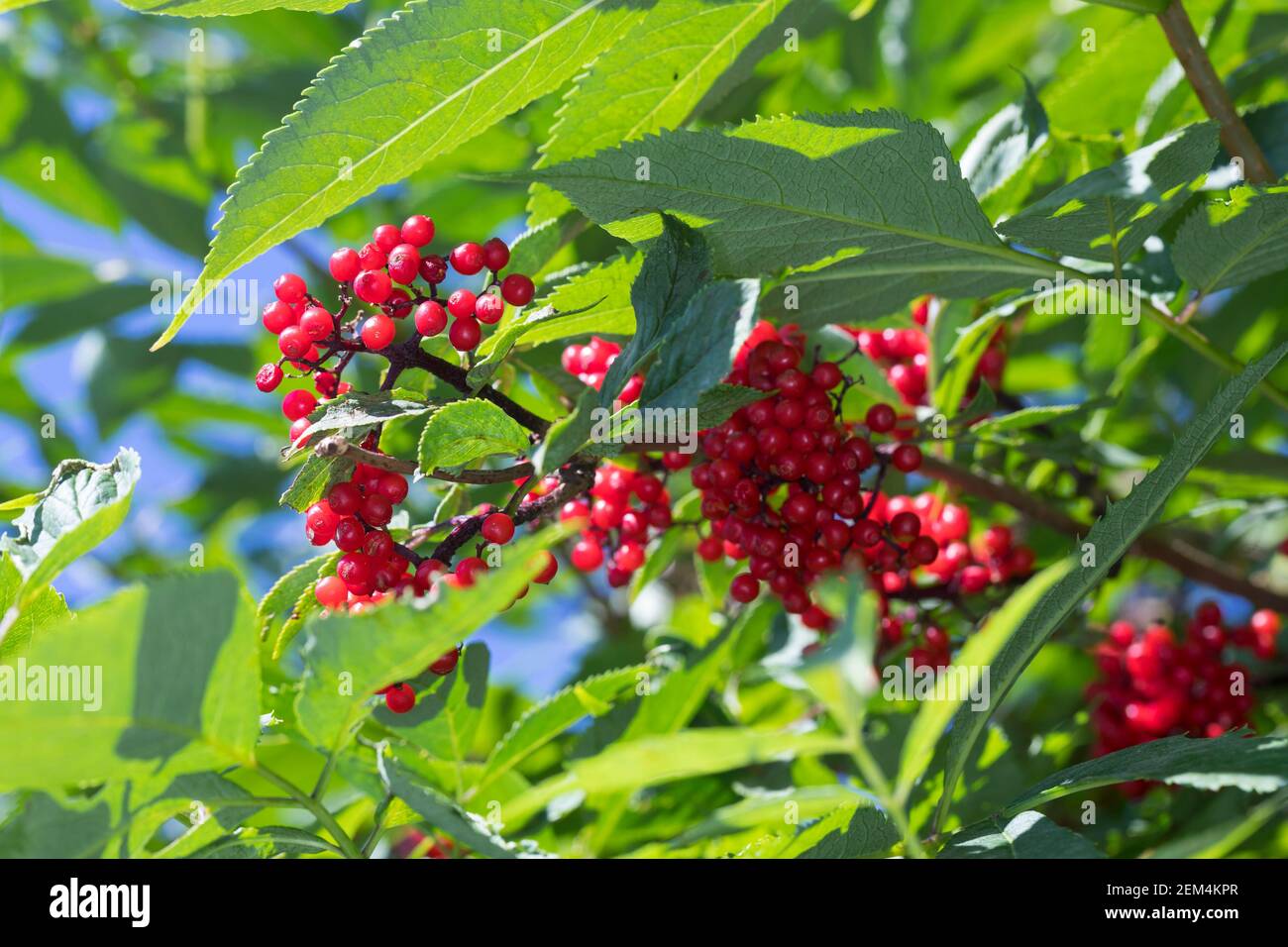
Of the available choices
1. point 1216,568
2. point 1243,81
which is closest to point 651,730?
point 1216,568

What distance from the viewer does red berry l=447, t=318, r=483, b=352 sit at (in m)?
1.61

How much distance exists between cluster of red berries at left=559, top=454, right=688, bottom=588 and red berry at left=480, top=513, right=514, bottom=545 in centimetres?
46

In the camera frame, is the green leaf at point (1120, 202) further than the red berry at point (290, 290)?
No

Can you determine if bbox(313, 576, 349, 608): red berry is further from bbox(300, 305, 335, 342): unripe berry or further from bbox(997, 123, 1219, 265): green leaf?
bbox(997, 123, 1219, 265): green leaf

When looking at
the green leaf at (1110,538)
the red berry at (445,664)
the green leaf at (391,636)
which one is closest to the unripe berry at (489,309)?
the red berry at (445,664)

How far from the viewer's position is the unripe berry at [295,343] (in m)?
1.56

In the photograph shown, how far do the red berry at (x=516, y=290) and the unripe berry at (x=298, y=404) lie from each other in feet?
0.96

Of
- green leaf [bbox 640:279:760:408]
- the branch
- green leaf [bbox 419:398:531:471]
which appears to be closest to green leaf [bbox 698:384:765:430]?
green leaf [bbox 640:279:760:408]

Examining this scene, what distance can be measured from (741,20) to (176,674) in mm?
1208

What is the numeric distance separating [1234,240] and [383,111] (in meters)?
1.20

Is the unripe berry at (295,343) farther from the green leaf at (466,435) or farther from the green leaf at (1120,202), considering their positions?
the green leaf at (1120,202)

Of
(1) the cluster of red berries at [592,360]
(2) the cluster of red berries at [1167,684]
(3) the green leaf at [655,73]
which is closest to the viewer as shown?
(3) the green leaf at [655,73]
